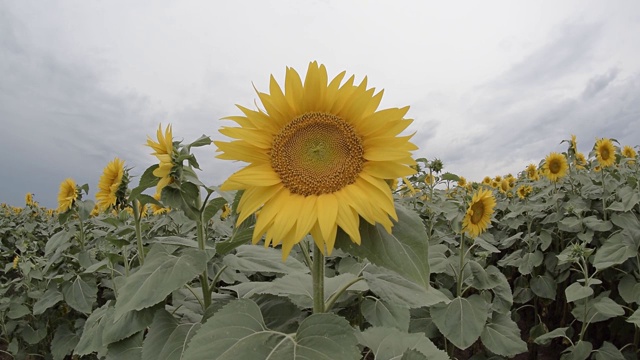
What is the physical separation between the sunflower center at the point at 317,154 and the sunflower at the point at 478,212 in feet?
7.47

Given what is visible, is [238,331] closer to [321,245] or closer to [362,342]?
[321,245]

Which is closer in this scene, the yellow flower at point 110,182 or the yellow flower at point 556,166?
the yellow flower at point 110,182

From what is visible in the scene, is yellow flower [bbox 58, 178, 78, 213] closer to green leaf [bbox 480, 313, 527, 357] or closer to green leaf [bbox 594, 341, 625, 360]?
green leaf [bbox 480, 313, 527, 357]

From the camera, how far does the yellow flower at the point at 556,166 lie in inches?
247

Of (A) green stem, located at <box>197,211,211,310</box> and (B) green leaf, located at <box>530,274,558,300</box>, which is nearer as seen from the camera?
(A) green stem, located at <box>197,211,211,310</box>

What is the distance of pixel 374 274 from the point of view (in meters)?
1.59

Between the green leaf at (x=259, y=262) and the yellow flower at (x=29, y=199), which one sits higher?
the yellow flower at (x=29, y=199)

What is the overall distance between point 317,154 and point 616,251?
3.55 metres

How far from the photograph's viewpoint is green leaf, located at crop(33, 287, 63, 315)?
13.3ft

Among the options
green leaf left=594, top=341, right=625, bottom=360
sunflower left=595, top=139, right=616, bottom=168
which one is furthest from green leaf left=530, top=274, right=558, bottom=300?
sunflower left=595, top=139, right=616, bottom=168

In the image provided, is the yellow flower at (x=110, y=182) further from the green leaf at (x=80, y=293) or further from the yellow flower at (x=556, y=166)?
the yellow flower at (x=556, y=166)

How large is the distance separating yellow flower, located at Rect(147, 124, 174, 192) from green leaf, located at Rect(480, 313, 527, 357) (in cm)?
243

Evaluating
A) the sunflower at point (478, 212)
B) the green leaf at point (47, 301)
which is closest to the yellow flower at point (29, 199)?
the green leaf at point (47, 301)

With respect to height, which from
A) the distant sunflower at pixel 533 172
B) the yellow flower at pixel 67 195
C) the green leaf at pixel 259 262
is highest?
the distant sunflower at pixel 533 172
